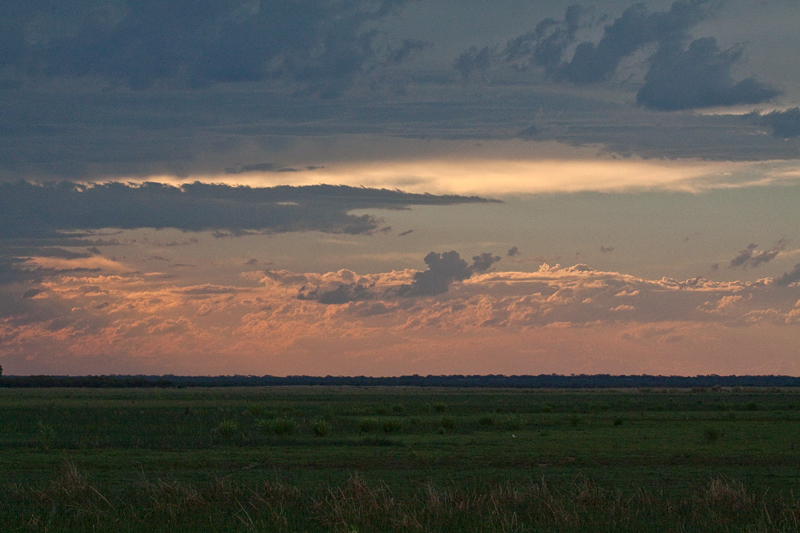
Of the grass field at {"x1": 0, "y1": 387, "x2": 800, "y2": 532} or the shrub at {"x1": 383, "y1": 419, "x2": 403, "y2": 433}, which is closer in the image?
the grass field at {"x1": 0, "y1": 387, "x2": 800, "y2": 532}

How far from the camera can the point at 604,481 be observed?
2467 centimetres

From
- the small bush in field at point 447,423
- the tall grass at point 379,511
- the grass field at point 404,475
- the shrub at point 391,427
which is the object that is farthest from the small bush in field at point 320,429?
the tall grass at point 379,511

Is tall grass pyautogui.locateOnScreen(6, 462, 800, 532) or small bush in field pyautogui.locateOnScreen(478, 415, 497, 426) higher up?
tall grass pyautogui.locateOnScreen(6, 462, 800, 532)

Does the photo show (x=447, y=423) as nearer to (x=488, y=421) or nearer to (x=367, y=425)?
(x=488, y=421)

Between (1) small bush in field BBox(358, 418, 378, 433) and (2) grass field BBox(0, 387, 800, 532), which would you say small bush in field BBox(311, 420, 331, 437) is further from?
(1) small bush in field BBox(358, 418, 378, 433)

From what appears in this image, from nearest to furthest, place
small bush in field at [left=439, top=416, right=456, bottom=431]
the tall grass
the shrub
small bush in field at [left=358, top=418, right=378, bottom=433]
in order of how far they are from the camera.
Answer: the tall grass → the shrub → small bush in field at [left=358, top=418, right=378, bottom=433] → small bush in field at [left=439, top=416, right=456, bottom=431]

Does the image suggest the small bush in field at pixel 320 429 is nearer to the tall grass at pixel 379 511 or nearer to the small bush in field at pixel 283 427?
the small bush in field at pixel 283 427

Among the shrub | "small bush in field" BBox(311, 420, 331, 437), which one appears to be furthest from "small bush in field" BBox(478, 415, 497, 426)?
"small bush in field" BBox(311, 420, 331, 437)

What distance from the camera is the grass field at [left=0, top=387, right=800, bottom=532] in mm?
16844

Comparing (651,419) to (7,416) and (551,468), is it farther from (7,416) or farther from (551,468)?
(7,416)

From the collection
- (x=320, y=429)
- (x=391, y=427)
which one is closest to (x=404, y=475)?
(x=320, y=429)

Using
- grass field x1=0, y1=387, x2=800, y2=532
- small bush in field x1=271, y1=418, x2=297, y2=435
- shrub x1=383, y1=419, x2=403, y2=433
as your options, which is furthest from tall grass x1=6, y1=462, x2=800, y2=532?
shrub x1=383, y1=419, x2=403, y2=433

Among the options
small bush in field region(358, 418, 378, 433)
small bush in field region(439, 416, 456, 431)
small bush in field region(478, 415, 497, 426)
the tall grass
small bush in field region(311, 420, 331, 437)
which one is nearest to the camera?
the tall grass

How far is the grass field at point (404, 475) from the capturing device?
55.3 ft
